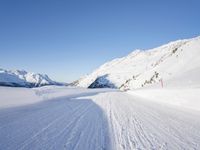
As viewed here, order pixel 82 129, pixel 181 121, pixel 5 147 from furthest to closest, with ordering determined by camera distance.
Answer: pixel 181 121 < pixel 82 129 < pixel 5 147

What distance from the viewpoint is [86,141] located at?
6.88m

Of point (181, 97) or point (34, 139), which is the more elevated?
point (181, 97)

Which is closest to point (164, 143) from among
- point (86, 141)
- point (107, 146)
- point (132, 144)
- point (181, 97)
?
point (132, 144)

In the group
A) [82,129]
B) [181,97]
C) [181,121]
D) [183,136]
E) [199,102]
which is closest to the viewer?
[183,136]

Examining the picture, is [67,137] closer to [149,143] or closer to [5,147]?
[5,147]

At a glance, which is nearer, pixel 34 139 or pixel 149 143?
pixel 149 143

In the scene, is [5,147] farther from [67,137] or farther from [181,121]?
[181,121]

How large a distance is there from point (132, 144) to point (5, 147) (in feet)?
10.8

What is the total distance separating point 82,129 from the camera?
8.73m

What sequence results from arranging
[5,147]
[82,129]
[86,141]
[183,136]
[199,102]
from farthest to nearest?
[199,102]
[82,129]
[183,136]
[86,141]
[5,147]

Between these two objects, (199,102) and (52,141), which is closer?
(52,141)

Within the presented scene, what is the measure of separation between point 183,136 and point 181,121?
2821 mm

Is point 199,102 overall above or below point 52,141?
above

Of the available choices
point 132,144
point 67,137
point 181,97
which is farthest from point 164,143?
point 181,97
